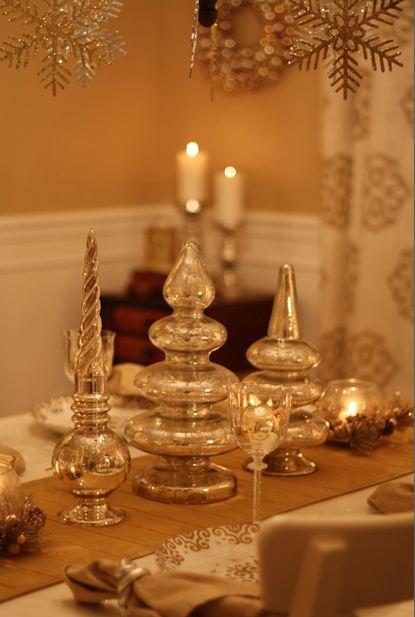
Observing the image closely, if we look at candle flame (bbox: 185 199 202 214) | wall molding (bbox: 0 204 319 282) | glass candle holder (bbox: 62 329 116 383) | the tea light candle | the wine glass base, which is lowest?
the wine glass base

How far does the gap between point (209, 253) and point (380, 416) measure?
244 cm

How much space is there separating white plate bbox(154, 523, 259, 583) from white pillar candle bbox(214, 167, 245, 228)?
Result: 106 inches

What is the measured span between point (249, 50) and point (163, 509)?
2733 millimetres

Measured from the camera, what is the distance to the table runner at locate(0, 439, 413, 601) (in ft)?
4.93

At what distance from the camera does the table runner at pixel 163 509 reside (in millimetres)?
1504

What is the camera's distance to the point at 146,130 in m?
4.58

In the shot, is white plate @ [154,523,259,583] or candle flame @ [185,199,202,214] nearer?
white plate @ [154,523,259,583]

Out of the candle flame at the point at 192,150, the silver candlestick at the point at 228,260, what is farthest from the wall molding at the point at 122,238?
the candle flame at the point at 192,150

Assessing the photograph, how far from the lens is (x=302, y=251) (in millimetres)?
4203

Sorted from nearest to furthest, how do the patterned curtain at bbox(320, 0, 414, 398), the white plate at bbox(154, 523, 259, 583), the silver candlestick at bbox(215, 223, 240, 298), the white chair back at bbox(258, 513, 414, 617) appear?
the white chair back at bbox(258, 513, 414, 617), the white plate at bbox(154, 523, 259, 583), the patterned curtain at bbox(320, 0, 414, 398), the silver candlestick at bbox(215, 223, 240, 298)

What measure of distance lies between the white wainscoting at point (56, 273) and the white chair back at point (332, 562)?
120 inches

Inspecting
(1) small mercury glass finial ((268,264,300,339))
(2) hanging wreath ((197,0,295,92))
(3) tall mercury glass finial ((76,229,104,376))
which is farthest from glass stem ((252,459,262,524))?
(2) hanging wreath ((197,0,295,92))

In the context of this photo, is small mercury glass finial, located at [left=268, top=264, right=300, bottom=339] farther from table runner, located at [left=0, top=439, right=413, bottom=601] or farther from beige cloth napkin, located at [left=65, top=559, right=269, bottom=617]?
beige cloth napkin, located at [left=65, top=559, right=269, bottom=617]

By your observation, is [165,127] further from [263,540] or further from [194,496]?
[263,540]
